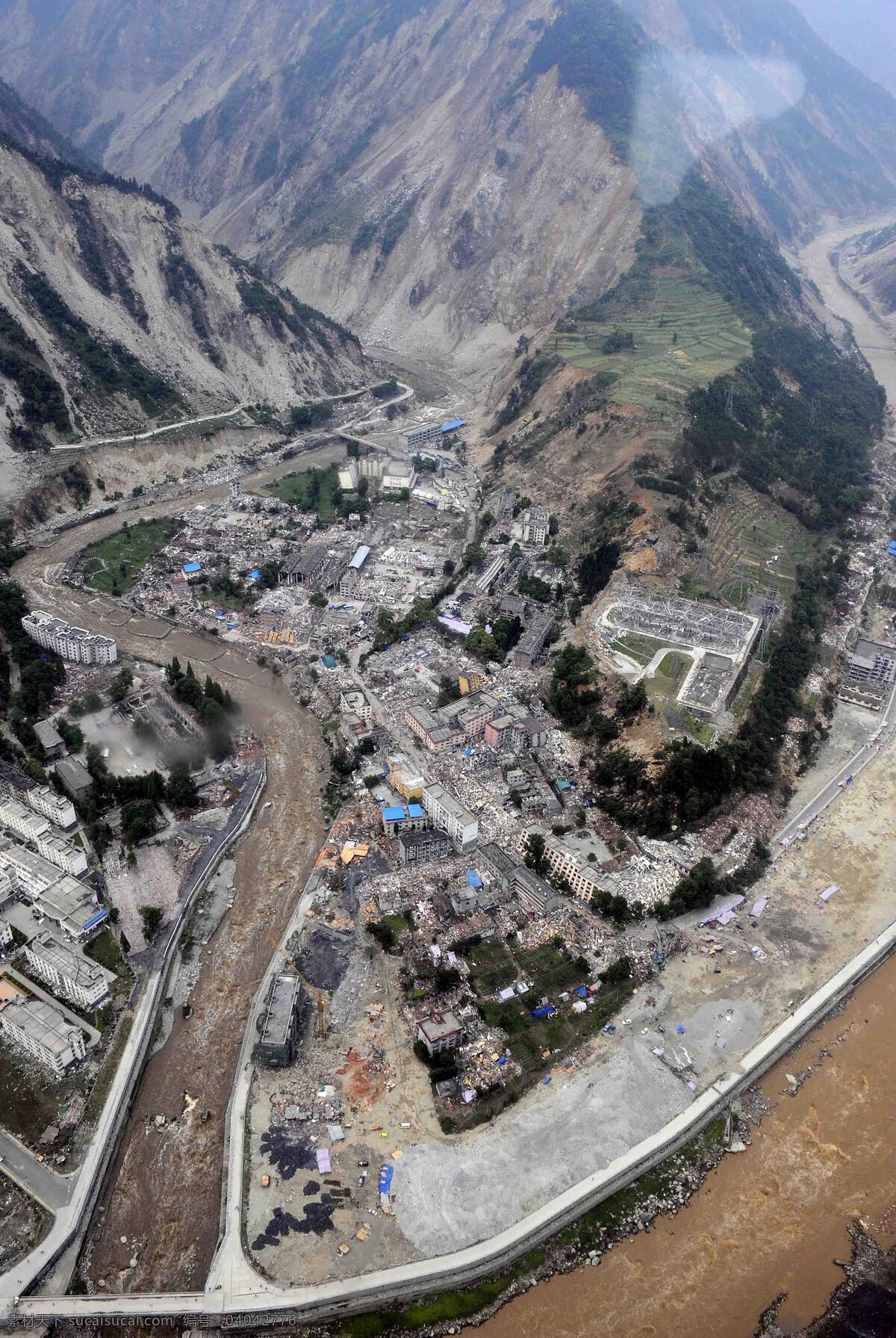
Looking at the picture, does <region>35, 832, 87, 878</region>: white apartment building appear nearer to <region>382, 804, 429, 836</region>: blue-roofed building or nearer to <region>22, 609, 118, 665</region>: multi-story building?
<region>382, 804, 429, 836</region>: blue-roofed building

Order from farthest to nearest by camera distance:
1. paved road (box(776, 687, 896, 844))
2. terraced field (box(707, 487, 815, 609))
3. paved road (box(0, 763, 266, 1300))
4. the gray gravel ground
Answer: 1. terraced field (box(707, 487, 815, 609))
2. paved road (box(776, 687, 896, 844))
3. the gray gravel ground
4. paved road (box(0, 763, 266, 1300))

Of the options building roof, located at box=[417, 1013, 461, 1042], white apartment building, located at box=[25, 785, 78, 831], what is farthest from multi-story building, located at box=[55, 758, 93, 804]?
building roof, located at box=[417, 1013, 461, 1042]

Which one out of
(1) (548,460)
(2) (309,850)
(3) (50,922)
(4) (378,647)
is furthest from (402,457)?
(3) (50,922)

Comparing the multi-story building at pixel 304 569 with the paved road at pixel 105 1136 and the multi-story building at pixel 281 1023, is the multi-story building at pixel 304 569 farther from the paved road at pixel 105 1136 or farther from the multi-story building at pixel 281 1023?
the multi-story building at pixel 281 1023

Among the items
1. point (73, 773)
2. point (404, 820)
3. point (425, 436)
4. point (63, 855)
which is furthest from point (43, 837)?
point (425, 436)

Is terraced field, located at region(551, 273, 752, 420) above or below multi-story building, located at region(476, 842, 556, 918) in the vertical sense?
above

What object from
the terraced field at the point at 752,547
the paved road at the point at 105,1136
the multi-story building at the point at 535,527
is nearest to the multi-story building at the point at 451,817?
the paved road at the point at 105,1136

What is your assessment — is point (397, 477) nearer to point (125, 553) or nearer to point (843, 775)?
point (125, 553)

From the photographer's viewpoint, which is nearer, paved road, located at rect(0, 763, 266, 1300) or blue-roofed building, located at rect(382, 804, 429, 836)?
paved road, located at rect(0, 763, 266, 1300)
